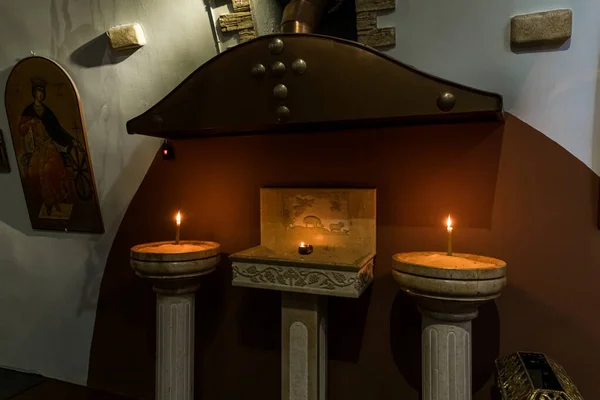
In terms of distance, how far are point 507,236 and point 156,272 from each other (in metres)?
1.55

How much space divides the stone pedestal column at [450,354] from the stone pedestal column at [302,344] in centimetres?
47

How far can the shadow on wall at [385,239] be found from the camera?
1660 millimetres

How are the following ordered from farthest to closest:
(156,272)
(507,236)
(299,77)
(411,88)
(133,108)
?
(133,108) < (156,272) < (507,236) < (299,77) < (411,88)

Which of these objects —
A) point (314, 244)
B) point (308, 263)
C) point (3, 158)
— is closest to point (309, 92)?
point (308, 263)

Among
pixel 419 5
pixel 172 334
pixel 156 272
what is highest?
pixel 419 5

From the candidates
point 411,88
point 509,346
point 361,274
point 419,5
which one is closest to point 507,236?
point 509,346

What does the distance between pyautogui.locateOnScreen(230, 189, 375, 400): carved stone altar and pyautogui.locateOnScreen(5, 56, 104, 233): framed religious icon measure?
126 centimetres

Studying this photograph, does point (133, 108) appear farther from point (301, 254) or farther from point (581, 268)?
point (581, 268)

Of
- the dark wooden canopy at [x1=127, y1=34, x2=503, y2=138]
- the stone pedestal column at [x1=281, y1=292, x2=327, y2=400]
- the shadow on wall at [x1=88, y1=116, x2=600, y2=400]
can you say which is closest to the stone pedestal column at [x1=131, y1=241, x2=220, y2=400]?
the shadow on wall at [x1=88, y1=116, x2=600, y2=400]

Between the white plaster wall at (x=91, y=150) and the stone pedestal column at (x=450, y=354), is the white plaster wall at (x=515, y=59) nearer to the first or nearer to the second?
the stone pedestal column at (x=450, y=354)

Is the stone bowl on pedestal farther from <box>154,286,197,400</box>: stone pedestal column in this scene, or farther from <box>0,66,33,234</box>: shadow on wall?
<box>0,66,33,234</box>: shadow on wall

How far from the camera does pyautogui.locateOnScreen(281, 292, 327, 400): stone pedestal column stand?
1.72m

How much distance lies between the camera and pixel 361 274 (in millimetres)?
1624

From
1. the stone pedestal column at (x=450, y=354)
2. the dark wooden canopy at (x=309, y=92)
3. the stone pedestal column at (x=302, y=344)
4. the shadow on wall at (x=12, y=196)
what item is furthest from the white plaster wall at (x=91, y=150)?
the stone pedestal column at (x=450, y=354)
